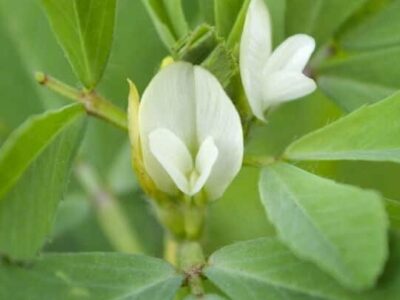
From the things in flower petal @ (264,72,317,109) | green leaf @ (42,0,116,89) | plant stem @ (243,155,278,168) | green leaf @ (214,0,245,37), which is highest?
green leaf @ (42,0,116,89)

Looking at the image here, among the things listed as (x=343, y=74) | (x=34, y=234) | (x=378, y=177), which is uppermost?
(x=34, y=234)

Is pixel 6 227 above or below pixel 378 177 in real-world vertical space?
above

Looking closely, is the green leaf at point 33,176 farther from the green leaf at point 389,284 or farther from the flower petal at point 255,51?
the green leaf at point 389,284

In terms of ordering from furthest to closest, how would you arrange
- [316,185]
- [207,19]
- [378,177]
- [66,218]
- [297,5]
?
[66,218] < [378,177] < [297,5] < [207,19] < [316,185]

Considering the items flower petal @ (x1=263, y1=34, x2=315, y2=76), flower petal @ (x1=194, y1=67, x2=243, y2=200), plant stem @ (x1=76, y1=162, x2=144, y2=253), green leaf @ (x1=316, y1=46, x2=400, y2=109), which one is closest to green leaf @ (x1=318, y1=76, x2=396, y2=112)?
green leaf @ (x1=316, y1=46, x2=400, y2=109)

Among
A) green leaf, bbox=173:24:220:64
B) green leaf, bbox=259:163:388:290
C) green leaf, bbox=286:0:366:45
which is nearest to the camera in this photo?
green leaf, bbox=259:163:388:290

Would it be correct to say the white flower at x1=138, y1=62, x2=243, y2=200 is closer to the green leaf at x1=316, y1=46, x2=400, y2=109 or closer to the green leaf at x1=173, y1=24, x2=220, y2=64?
the green leaf at x1=173, y1=24, x2=220, y2=64

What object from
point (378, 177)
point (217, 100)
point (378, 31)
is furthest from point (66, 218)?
point (217, 100)

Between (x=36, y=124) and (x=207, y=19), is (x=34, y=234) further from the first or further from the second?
(x=207, y=19)
